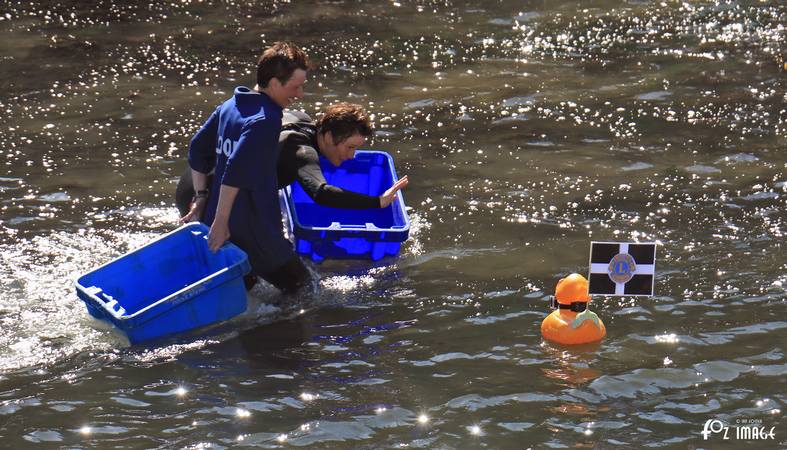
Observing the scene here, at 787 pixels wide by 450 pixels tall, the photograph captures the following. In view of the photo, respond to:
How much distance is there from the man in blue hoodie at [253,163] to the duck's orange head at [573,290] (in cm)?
171

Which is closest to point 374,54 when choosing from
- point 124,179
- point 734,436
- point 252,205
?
point 124,179

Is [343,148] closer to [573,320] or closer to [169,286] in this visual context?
[169,286]

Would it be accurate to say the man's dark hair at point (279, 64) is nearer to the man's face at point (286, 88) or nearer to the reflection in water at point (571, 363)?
the man's face at point (286, 88)

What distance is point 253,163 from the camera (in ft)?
22.4

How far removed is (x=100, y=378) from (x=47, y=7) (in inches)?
382

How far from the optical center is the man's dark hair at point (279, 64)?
272 inches

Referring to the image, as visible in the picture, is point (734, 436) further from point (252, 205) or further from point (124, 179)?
point (124, 179)

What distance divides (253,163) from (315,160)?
2.41ft

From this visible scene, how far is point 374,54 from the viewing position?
1338 cm

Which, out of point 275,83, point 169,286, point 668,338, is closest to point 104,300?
point 169,286

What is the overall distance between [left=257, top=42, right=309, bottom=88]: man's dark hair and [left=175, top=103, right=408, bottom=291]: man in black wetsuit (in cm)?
67

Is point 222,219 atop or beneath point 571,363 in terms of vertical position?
atop

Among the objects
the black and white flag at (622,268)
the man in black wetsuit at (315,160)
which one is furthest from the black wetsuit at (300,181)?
the black and white flag at (622,268)

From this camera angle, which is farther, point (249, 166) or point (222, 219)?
point (222, 219)
